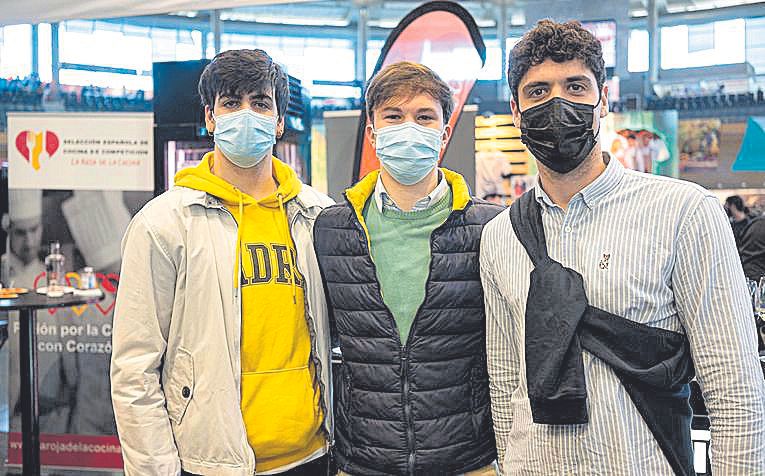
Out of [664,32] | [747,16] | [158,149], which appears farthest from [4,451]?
[747,16]

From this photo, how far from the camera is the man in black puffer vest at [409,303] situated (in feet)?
6.30

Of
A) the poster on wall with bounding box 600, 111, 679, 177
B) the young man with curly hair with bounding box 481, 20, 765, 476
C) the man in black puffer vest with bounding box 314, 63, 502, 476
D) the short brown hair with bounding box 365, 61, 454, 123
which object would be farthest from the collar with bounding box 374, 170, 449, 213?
the poster on wall with bounding box 600, 111, 679, 177

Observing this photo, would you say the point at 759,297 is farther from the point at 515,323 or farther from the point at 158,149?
the point at 158,149

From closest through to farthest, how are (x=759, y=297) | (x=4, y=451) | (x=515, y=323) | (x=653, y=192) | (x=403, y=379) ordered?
(x=653, y=192) < (x=515, y=323) < (x=403, y=379) < (x=759, y=297) < (x=4, y=451)

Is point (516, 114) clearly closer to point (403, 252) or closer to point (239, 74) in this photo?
point (403, 252)

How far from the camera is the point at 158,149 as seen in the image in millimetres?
4434

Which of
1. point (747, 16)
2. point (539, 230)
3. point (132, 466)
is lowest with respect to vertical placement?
point (132, 466)

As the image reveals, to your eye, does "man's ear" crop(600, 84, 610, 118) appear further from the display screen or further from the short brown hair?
the display screen

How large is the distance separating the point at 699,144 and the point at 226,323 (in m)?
6.35

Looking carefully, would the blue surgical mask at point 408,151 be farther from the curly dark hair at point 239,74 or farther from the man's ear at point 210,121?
the man's ear at point 210,121

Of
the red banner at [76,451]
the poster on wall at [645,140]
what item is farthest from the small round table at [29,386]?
the poster on wall at [645,140]

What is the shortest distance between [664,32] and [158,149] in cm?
544

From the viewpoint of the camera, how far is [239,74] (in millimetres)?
2131

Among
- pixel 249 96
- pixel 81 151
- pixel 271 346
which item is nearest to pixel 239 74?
pixel 249 96
